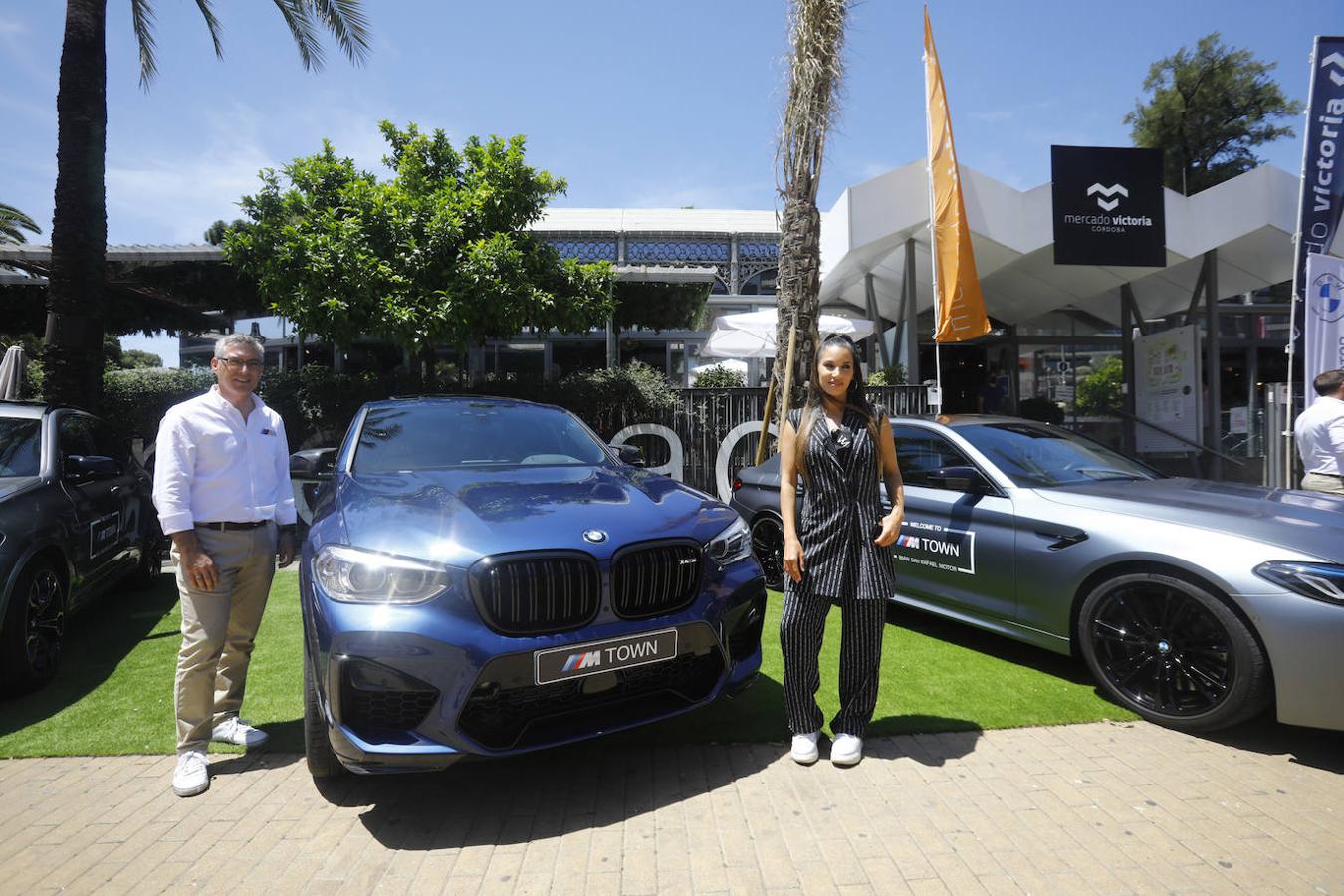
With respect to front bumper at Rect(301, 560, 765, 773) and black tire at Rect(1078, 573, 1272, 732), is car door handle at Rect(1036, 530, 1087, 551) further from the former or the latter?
front bumper at Rect(301, 560, 765, 773)

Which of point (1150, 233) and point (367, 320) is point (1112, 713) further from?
point (1150, 233)

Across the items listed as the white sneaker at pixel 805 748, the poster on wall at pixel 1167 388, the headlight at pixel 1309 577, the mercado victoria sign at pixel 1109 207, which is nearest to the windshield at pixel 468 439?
the white sneaker at pixel 805 748

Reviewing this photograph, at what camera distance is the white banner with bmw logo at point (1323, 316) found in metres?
7.81

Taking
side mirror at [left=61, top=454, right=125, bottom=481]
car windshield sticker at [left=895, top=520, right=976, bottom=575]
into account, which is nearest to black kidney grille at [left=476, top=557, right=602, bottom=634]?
car windshield sticker at [left=895, top=520, right=976, bottom=575]

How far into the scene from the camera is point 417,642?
2377 millimetres

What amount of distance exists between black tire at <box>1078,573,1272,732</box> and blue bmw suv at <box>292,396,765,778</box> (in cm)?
184

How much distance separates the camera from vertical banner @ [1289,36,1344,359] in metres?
7.98

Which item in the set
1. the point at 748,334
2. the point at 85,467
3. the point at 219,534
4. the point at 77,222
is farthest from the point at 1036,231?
the point at 77,222

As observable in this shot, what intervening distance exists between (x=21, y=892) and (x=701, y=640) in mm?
2376

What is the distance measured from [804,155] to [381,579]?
6.40 meters

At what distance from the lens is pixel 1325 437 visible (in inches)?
200

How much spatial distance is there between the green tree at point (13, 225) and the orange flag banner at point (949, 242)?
84.5ft

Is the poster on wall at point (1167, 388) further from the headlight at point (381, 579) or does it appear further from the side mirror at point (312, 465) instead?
the headlight at point (381, 579)

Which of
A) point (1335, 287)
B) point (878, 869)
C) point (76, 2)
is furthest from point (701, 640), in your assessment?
point (76, 2)
